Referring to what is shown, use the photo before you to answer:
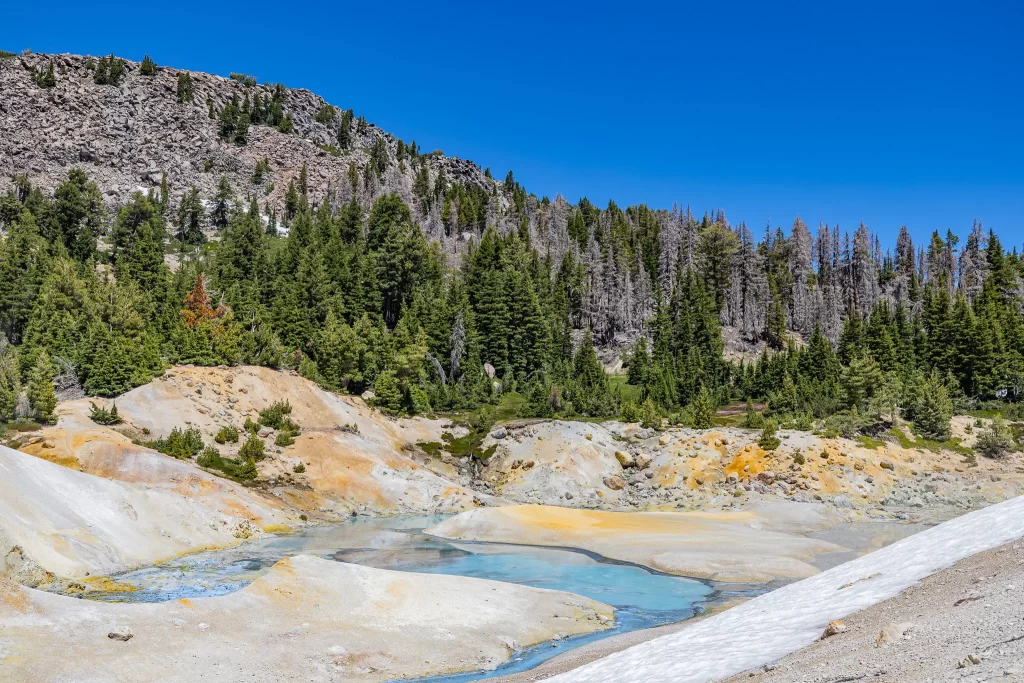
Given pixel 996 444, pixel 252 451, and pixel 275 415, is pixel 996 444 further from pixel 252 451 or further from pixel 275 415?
pixel 252 451

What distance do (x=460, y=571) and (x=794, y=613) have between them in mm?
17693

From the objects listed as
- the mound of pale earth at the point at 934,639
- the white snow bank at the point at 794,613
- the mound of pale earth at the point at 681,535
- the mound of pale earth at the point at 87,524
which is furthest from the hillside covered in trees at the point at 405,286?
the mound of pale earth at the point at 934,639

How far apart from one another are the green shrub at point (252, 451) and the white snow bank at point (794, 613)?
3944cm

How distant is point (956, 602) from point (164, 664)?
1566cm

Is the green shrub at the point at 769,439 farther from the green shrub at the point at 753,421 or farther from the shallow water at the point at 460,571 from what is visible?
the shallow water at the point at 460,571

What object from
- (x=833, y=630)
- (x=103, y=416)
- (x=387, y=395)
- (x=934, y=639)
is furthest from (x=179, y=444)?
(x=934, y=639)

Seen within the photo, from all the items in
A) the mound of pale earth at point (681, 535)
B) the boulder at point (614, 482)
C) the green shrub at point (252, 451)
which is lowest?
the mound of pale earth at point (681, 535)

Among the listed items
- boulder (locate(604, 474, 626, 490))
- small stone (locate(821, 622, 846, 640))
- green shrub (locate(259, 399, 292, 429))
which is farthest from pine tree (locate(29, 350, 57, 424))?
small stone (locate(821, 622, 846, 640))

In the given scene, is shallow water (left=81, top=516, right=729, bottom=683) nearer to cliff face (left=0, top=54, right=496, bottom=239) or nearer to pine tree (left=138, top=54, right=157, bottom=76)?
cliff face (left=0, top=54, right=496, bottom=239)

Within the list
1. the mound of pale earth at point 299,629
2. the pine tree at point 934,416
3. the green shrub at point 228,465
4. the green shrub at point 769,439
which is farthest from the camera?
the pine tree at point 934,416

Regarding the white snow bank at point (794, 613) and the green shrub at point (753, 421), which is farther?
the green shrub at point (753, 421)

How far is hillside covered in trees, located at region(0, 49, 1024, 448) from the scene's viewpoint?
70500 mm

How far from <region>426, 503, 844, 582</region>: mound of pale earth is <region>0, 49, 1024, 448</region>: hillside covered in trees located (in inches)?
933

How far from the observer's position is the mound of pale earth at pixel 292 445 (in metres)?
42.3
